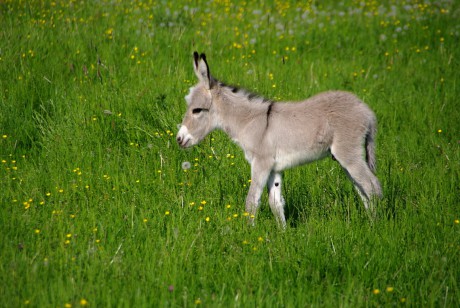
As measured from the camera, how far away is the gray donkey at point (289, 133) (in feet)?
18.4

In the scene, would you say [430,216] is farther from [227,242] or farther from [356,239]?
[227,242]

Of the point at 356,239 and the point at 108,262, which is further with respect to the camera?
the point at 356,239

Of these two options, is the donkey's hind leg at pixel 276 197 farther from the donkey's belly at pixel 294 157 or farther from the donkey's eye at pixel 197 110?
the donkey's eye at pixel 197 110

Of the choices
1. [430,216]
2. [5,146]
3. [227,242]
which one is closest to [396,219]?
[430,216]

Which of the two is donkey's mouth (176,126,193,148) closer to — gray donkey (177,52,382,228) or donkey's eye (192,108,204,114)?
gray donkey (177,52,382,228)

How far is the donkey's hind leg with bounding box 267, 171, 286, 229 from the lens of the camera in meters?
5.82

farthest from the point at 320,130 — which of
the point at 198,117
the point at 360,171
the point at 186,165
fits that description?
the point at 186,165

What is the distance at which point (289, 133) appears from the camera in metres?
5.77

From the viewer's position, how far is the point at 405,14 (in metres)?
12.2

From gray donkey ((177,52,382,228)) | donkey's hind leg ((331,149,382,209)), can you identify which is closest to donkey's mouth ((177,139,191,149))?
gray donkey ((177,52,382,228))

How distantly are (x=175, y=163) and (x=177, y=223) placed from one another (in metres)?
1.44

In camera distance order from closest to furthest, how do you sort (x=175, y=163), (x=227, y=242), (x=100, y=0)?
(x=227, y=242), (x=175, y=163), (x=100, y=0)

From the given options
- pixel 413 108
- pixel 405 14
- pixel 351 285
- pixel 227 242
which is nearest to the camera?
pixel 351 285

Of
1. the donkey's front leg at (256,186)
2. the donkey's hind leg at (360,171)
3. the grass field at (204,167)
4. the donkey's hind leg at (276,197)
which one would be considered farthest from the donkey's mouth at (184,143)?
the donkey's hind leg at (360,171)
